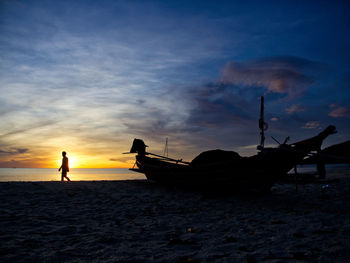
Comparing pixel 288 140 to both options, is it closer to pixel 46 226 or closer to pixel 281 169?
pixel 281 169

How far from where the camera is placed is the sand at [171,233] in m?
3.33

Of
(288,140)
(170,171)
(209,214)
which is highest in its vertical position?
(288,140)

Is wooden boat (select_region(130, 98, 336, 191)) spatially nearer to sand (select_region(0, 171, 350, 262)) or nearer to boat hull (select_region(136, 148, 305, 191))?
boat hull (select_region(136, 148, 305, 191))

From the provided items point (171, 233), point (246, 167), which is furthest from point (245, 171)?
point (171, 233)

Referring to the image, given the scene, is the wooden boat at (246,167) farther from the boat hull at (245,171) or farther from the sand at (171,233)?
the sand at (171,233)

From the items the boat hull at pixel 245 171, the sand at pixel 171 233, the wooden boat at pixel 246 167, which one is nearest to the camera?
the sand at pixel 171 233

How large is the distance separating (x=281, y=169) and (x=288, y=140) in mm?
1214

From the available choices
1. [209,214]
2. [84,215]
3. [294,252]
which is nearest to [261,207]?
[209,214]

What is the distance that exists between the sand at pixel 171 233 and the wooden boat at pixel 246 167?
4.59ft

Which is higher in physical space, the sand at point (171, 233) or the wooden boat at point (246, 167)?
the wooden boat at point (246, 167)

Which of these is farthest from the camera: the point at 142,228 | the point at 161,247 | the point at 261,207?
the point at 261,207

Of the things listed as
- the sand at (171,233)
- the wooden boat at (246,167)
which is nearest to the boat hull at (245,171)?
the wooden boat at (246,167)

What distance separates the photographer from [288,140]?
26.8ft

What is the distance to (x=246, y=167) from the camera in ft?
29.0
